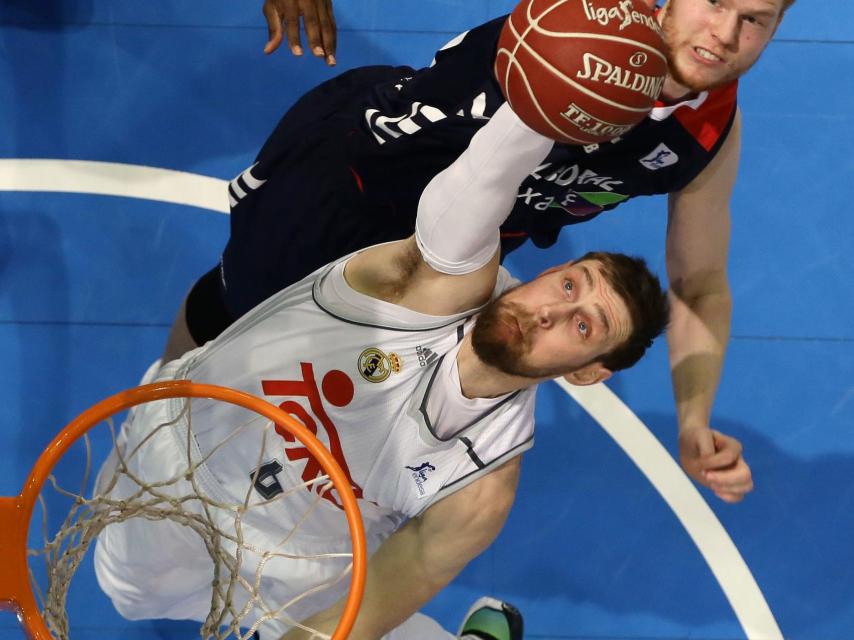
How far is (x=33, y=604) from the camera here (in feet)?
7.10

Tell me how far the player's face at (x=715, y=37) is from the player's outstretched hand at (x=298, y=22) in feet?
3.59

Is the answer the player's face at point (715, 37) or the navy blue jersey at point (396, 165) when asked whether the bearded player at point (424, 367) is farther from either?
the player's face at point (715, 37)

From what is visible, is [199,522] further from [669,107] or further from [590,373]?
[669,107]

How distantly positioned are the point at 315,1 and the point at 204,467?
146 centimetres

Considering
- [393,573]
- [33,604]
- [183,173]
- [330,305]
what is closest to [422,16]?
[183,173]

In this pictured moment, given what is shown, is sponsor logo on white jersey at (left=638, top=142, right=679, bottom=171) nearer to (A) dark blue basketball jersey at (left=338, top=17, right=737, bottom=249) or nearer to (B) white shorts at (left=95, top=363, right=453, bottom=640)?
(A) dark blue basketball jersey at (left=338, top=17, right=737, bottom=249)

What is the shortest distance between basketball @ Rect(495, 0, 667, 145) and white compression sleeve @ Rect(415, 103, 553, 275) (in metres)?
0.06

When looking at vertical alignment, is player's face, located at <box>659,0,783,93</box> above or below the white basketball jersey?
above

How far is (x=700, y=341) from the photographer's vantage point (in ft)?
9.93

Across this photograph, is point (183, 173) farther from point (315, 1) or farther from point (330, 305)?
point (330, 305)

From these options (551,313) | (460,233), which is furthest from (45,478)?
(551,313)

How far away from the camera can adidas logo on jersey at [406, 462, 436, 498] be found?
8.97ft

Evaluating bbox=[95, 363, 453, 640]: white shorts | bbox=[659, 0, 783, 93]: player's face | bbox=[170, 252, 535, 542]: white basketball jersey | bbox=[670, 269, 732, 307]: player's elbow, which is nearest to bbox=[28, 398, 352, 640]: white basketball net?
bbox=[95, 363, 453, 640]: white shorts

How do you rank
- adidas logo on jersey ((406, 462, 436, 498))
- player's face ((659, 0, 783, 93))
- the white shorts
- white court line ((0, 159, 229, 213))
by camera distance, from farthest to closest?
white court line ((0, 159, 229, 213))
the white shorts
adidas logo on jersey ((406, 462, 436, 498))
player's face ((659, 0, 783, 93))
